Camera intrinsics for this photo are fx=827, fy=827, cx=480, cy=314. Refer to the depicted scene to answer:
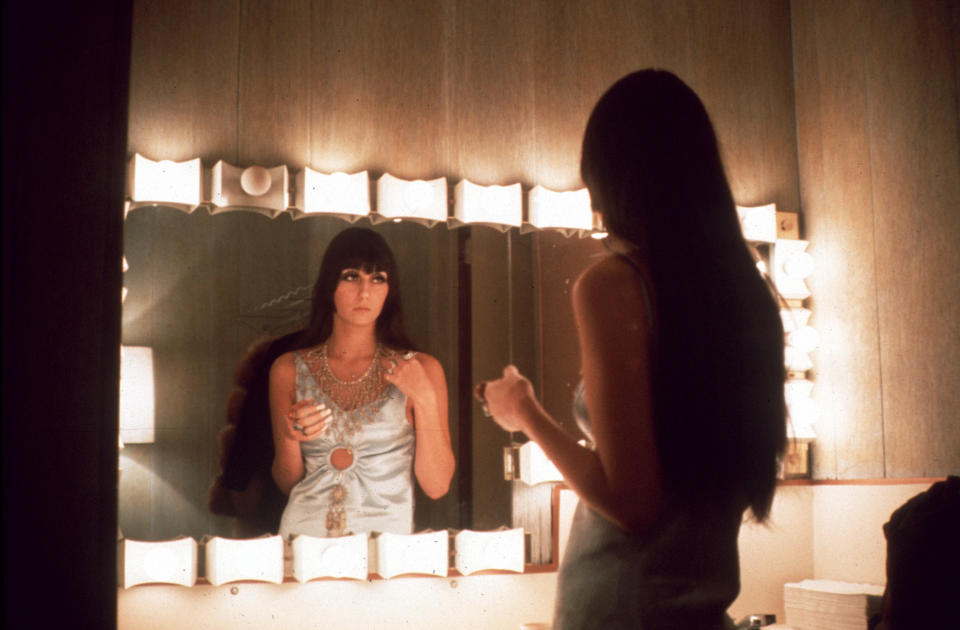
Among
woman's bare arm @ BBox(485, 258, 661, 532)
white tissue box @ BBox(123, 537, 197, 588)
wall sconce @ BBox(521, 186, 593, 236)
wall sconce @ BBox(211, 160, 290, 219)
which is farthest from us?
wall sconce @ BBox(521, 186, 593, 236)

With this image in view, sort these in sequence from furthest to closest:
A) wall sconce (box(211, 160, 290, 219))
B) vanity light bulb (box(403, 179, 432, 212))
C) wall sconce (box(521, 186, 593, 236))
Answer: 1. wall sconce (box(521, 186, 593, 236))
2. vanity light bulb (box(403, 179, 432, 212))
3. wall sconce (box(211, 160, 290, 219))

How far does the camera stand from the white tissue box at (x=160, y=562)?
137 centimetres

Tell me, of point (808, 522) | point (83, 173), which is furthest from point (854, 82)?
point (83, 173)

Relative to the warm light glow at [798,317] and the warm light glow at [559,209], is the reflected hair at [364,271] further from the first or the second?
the warm light glow at [798,317]

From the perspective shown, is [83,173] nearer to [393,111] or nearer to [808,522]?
[393,111]

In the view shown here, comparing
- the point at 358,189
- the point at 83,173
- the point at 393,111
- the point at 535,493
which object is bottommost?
the point at 535,493

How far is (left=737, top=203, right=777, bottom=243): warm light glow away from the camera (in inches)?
73.9

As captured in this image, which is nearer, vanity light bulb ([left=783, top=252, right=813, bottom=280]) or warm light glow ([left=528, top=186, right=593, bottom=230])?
warm light glow ([left=528, top=186, right=593, bottom=230])

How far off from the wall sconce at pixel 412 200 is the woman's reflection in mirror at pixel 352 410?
6cm

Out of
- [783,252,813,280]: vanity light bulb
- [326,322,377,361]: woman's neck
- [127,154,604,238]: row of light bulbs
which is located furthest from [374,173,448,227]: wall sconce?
[783,252,813,280]: vanity light bulb

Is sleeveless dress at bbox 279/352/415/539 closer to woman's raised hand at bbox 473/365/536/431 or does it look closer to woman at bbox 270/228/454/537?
woman at bbox 270/228/454/537

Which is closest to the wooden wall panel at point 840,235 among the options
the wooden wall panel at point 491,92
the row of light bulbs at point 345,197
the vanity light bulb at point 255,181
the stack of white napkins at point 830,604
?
the stack of white napkins at point 830,604

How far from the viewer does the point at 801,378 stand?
74.1 inches

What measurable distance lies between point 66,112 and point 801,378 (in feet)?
5.76
